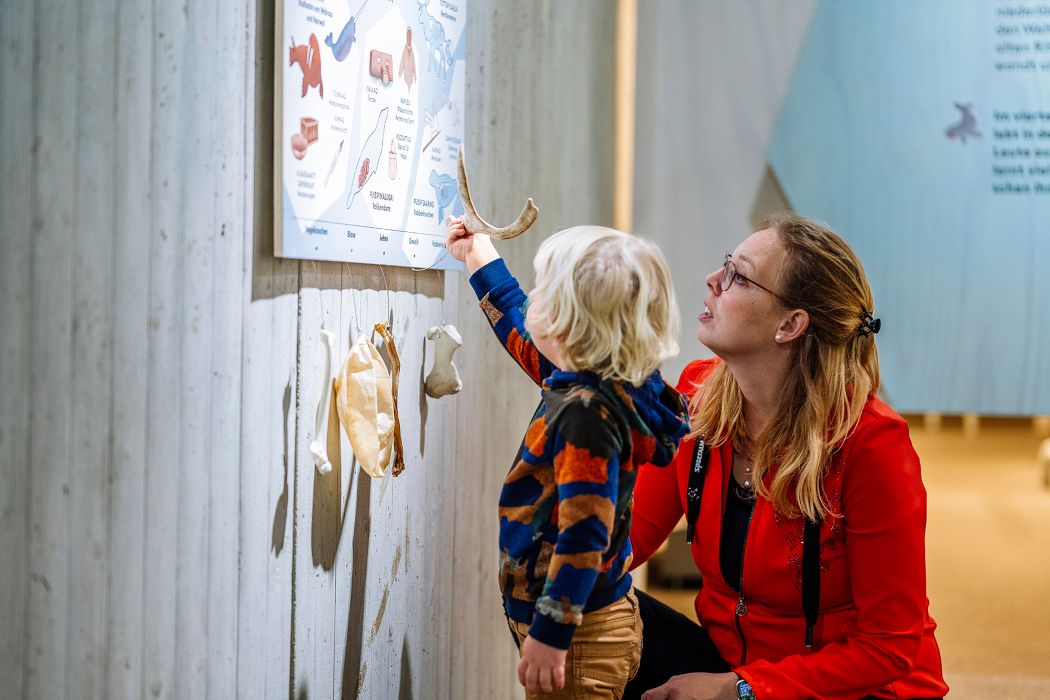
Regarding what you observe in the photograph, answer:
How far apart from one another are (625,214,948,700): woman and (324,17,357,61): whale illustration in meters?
0.78

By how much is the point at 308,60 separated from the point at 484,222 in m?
0.39

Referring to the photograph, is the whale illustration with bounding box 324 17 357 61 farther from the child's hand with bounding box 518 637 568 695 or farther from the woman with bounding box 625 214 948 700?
the child's hand with bounding box 518 637 568 695

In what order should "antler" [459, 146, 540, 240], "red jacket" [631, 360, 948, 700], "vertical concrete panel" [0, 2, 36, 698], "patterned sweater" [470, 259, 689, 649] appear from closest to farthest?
"vertical concrete panel" [0, 2, 36, 698], "patterned sweater" [470, 259, 689, 649], "antler" [459, 146, 540, 240], "red jacket" [631, 360, 948, 700]

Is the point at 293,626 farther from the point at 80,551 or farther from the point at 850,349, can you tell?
the point at 850,349

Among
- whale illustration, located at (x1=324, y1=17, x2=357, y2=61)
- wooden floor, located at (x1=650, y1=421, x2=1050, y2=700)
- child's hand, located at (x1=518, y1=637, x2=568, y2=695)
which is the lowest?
wooden floor, located at (x1=650, y1=421, x2=1050, y2=700)

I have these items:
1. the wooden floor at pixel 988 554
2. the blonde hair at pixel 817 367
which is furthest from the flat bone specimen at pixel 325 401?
the wooden floor at pixel 988 554

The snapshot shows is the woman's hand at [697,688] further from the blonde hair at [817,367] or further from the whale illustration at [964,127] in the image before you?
the whale illustration at [964,127]

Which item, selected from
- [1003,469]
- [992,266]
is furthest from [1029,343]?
[1003,469]

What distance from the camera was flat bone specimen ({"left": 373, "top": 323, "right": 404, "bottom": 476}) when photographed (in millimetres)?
1646

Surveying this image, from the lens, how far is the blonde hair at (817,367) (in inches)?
69.1

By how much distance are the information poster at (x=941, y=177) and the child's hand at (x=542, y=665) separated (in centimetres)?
197

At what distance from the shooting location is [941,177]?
290cm

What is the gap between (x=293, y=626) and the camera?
1.48m

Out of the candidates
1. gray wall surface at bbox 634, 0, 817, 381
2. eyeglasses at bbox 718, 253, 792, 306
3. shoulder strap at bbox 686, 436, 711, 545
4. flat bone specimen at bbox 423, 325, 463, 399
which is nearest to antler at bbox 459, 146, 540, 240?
flat bone specimen at bbox 423, 325, 463, 399
